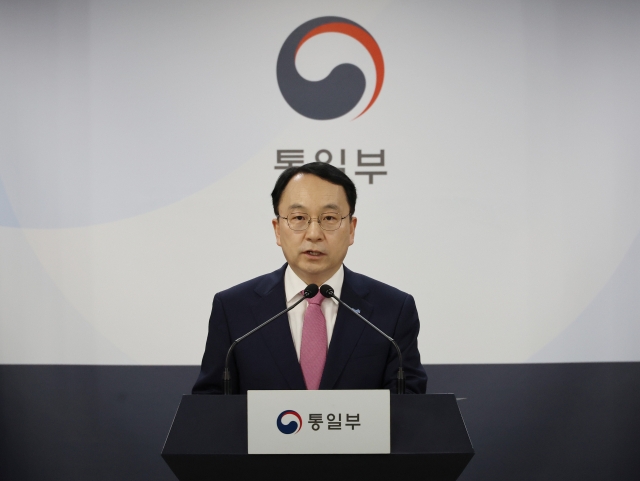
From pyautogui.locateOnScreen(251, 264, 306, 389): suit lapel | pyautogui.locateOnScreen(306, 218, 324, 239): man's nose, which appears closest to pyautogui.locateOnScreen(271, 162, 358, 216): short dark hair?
pyautogui.locateOnScreen(306, 218, 324, 239): man's nose

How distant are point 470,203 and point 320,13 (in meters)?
1.18

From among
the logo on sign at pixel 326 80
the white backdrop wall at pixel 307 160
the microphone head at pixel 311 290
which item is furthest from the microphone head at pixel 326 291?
the logo on sign at pixel 326 80

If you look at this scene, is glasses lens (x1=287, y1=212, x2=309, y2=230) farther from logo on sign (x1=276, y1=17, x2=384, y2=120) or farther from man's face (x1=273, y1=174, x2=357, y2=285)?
logo on sign (x1=276, y1=17, x2=384, y2=120)

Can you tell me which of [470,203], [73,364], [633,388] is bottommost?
[633,388]

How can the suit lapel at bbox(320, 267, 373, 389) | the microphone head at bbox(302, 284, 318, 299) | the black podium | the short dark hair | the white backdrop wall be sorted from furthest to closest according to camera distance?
the white backdrop wall
the short dark hair
the suit lapel at bbox(320, 267, 373, 389)
the microphone head at bbox(302, 284, 318, 299)
the black podium

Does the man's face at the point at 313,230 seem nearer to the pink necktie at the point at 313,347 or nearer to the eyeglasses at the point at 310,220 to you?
the eyeglasses at the point at 310,220

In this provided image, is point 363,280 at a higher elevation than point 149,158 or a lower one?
lower

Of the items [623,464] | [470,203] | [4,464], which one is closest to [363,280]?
[470,203]

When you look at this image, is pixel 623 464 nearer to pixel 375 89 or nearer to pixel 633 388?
pixel 633 388

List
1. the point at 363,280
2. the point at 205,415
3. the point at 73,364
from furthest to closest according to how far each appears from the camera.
→ the point at 73,364 < the point at 363,280 < the point at 205,415

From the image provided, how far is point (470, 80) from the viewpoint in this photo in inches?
122

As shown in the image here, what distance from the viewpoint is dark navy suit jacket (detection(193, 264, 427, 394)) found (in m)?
1.81

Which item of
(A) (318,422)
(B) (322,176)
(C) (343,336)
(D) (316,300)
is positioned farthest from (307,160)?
(A) (318,422)

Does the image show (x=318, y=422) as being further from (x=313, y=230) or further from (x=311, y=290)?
(x=313, y=230)
